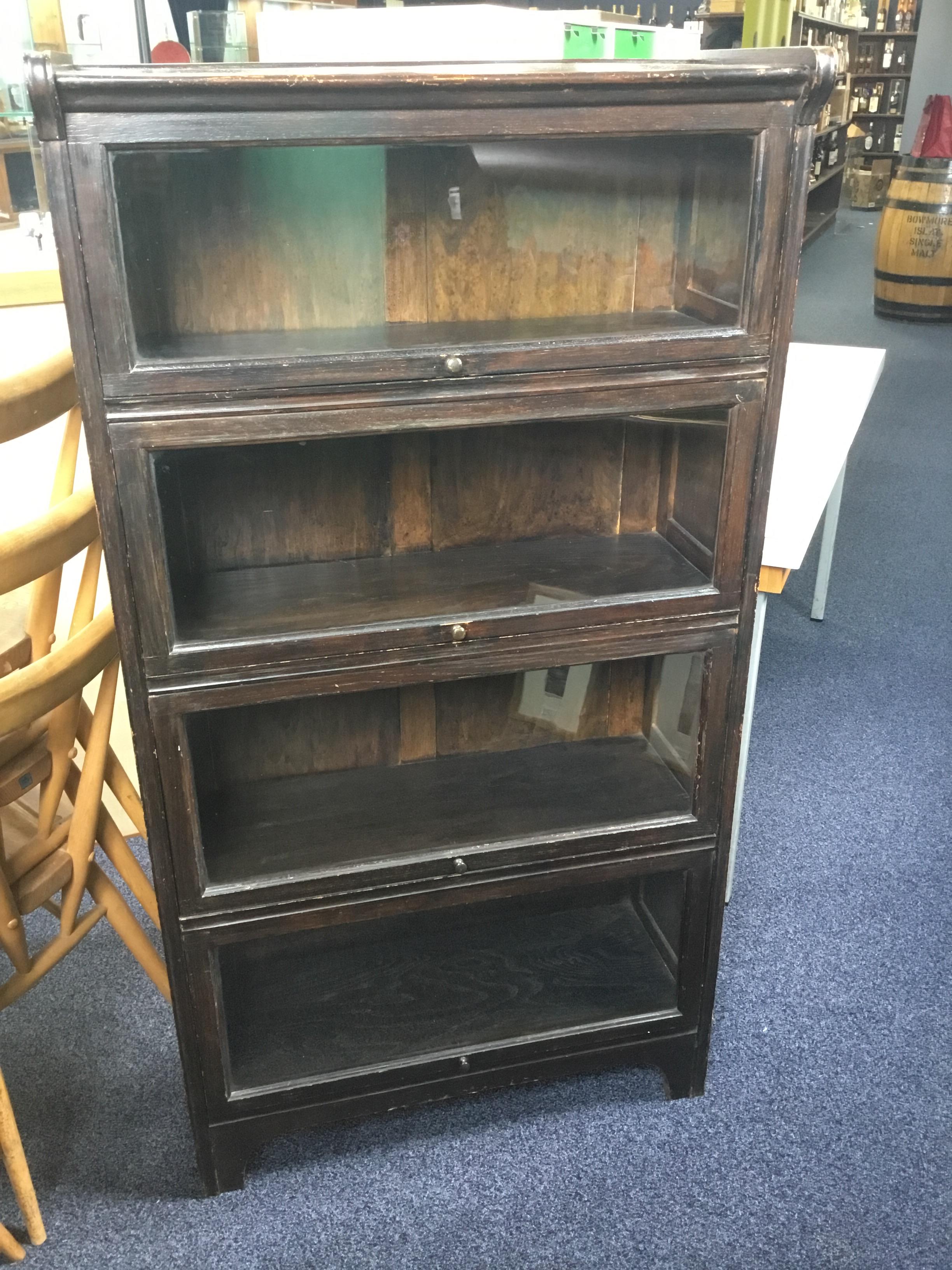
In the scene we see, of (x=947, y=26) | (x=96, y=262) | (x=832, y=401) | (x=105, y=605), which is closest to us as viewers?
(x=96, y=262)

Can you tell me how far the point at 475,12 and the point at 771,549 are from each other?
0.83 meters

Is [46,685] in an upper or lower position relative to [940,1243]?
upper

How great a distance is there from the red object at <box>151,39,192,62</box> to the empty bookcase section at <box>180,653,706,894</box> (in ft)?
3.02

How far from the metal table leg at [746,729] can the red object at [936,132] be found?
15.8 ft

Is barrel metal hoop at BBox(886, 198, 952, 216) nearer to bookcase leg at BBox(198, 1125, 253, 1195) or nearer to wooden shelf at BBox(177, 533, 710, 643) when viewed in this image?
wooden shelf at BBox(177, 533, 710, 643)

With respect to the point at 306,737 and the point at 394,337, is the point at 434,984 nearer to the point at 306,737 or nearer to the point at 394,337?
the point at 306,737

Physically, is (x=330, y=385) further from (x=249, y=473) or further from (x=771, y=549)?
(x=771, y=549)

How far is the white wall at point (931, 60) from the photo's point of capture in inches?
355

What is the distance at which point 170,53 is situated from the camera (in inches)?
61.5

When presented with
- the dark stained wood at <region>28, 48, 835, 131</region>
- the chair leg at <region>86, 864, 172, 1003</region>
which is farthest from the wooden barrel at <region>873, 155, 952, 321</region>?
the chair leg at <region>86, 864, 172, 1003</region>

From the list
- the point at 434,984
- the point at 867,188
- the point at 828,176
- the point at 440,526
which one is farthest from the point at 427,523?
the point at 867,188

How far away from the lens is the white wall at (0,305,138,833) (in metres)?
1.85

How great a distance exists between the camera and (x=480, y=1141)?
1593mm

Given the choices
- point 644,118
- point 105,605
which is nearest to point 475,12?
point 644,118
